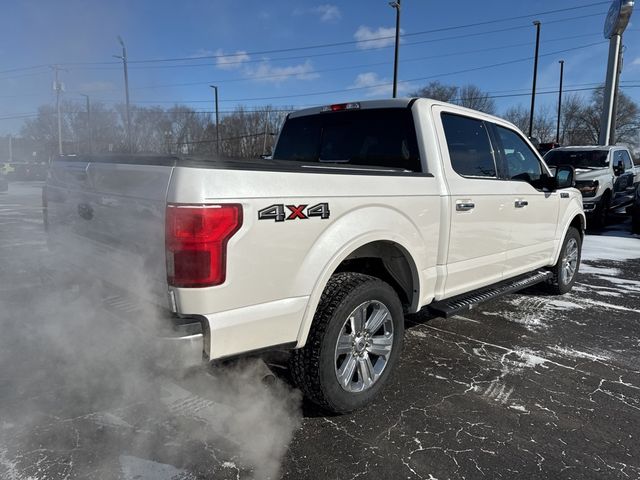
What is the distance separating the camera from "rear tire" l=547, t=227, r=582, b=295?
5.50 m

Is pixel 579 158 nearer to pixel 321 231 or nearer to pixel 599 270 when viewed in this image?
pixel 599 270

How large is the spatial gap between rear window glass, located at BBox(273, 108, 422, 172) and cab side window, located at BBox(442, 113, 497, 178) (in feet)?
1.07

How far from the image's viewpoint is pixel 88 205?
2754 mm

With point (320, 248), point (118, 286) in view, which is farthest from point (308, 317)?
point (118, 286)

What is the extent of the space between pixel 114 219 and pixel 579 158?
42.4 ft

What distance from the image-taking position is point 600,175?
37.3 feet

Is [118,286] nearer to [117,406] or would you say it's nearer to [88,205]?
[88,205]

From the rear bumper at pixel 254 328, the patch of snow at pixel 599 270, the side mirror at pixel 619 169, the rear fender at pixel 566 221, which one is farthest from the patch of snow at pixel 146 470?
the side mirror at pixel 619 169

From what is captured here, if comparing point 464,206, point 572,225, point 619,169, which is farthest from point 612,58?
point 464,206

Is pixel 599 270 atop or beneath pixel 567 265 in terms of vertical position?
beneath

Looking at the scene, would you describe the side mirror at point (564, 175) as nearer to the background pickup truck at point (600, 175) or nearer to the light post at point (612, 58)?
the background pickup truck at point (600, 175)

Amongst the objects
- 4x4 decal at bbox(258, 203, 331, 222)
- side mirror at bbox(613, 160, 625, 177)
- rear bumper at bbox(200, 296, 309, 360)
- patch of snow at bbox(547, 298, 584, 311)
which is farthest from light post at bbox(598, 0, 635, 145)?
rear bumper at bbox(200, 296, 309, 360)

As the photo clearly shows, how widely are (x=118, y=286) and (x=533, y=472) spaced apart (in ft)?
7.59

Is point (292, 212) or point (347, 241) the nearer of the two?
point (292, 212)
